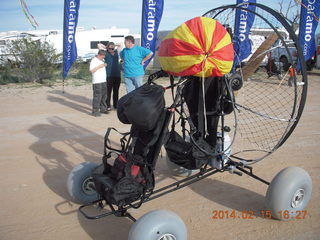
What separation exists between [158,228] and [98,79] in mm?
6149

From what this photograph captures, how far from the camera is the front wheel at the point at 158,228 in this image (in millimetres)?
2629

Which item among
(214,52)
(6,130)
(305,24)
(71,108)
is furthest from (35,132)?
(305,24)

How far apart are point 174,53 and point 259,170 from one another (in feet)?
8.81

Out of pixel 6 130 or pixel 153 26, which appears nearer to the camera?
pixel 6 130

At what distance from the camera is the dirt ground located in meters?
3.38

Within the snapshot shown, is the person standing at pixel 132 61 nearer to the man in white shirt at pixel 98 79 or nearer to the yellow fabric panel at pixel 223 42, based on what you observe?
the man in white shirt at pixel 98 79

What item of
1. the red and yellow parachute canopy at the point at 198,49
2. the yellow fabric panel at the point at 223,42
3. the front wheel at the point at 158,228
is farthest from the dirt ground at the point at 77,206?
the yellow fabric panel at the point at 223,42

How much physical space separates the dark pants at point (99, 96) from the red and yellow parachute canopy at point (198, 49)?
214 inches

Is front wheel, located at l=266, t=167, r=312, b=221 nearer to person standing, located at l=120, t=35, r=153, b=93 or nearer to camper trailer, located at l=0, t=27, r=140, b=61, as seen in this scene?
person standing, located at l=120, t=35, r=153, b=93

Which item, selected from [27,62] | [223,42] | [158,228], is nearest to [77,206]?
[158,228]

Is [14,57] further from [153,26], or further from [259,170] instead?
[259,170]

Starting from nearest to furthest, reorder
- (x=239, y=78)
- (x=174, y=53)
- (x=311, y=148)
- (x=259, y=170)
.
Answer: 1. (x=174, y=53)
2. (x=239, y=78)
3. (x=259, y=170)
4. (x=311, y=148)

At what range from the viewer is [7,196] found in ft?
13.7

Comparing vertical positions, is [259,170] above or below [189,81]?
below
